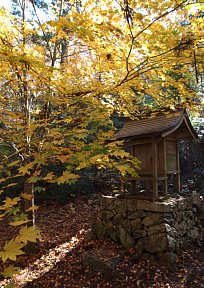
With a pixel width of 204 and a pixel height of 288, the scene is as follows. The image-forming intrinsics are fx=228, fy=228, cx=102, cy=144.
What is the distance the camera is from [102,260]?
383 cm

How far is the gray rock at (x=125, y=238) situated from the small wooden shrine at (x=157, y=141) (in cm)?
91

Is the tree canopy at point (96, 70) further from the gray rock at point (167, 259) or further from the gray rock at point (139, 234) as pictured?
the gray rock at point (167, 259)

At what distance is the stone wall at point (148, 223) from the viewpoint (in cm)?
402

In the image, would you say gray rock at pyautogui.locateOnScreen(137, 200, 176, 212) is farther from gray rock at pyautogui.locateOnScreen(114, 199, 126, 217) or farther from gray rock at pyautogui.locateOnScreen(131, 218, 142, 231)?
gray rock at pyautogui.locateOnScreen(114, 199, 126, 217)

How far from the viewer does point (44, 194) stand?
7.80 metres

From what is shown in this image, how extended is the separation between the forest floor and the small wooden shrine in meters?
1.22

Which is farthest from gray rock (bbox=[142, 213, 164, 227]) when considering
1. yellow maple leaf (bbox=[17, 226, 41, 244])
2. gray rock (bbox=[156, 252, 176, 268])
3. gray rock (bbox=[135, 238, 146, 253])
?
yellow maple leaf (bbox=[17, 226, 41, 244])

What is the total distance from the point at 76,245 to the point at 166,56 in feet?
13.2

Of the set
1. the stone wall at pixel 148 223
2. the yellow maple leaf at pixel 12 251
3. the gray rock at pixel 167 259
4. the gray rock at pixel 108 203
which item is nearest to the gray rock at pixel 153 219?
the stone wall at pixel 148 223

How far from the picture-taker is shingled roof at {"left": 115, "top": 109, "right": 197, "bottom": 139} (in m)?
4.38

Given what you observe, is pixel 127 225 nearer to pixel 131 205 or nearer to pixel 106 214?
pixel 131 205

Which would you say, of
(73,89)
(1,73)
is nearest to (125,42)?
(73,89)

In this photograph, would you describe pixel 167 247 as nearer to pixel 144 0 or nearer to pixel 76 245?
pixel 76 245

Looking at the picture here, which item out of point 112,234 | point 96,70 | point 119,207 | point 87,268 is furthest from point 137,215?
point 96,70
